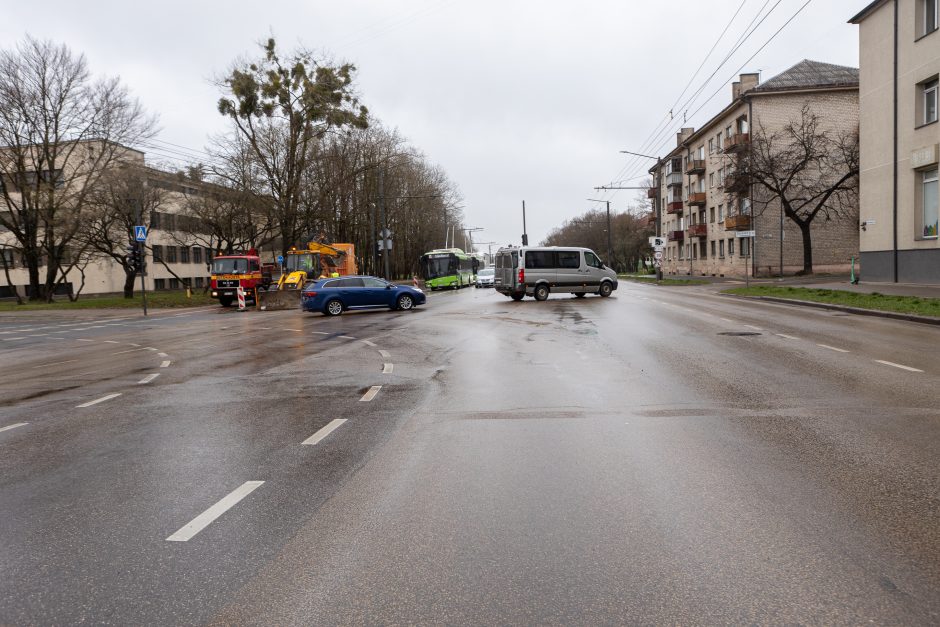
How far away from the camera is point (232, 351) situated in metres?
14.1

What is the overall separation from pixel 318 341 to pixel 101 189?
3015 cm

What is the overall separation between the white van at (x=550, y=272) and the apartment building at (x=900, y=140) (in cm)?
1183

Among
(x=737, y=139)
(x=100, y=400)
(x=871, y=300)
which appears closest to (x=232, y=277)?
(x=871, y=300)

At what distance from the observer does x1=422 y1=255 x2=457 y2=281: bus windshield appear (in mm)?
51094

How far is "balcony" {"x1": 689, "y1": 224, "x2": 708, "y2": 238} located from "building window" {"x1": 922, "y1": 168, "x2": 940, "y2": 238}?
36902 mm

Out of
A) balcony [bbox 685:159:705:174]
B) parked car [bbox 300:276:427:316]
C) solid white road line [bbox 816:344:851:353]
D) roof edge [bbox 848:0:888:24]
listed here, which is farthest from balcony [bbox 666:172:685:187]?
solid white road line [bbox 816:344:851:353]

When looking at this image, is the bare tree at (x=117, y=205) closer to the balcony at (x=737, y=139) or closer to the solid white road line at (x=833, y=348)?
the solid white road line at (x=833, y=348)

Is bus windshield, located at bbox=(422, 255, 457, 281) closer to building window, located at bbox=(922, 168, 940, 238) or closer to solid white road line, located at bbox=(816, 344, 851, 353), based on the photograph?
building window, located at bbox=(922, 168, 940, 238)

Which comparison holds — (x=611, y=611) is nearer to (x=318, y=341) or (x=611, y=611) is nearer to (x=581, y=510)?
(x=581, y=510)

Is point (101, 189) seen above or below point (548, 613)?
above

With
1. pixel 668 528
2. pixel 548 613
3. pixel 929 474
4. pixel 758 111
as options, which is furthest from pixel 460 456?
pixel 758 111

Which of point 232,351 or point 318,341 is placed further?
point 318,341

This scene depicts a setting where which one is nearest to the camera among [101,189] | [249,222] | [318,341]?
[318,341]

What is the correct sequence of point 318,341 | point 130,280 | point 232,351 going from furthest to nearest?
point 130,280 < point 318,341 < point 232,351
